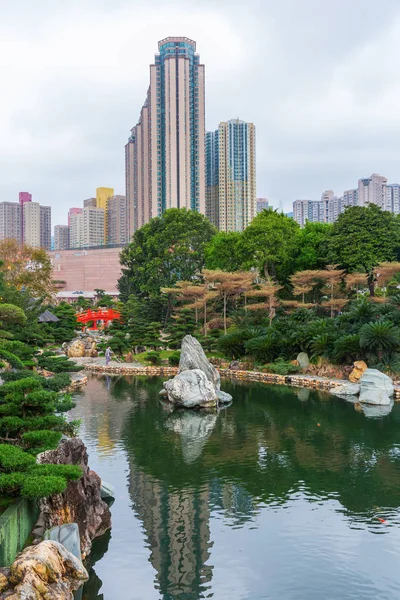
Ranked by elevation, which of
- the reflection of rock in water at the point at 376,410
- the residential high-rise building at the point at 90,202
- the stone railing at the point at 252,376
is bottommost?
the reflection of rock in water at the point at 376,410

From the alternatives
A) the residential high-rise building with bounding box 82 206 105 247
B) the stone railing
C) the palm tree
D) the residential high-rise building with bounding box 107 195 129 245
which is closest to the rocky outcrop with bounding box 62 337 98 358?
the stone railing

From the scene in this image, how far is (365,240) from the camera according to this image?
30312 mm

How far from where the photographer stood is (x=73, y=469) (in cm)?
799

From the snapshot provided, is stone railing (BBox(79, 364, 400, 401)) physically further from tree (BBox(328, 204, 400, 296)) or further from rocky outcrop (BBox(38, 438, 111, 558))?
rocky outcrop (BBox(38, 438, 111, 558))

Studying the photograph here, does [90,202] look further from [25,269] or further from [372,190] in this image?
[25,269]

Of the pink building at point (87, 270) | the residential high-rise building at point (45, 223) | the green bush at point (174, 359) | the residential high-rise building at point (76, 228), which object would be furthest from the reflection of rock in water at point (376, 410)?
the residential high-rise building at point (76, 228)

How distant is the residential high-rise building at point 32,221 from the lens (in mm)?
113000

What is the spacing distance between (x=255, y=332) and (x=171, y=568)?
20.2 meters

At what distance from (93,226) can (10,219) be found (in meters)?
17.0

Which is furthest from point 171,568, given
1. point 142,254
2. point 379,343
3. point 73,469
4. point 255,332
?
→ point 142,254

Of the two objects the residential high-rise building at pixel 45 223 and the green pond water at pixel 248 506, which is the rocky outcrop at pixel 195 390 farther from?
the residential high-rise building at pixel 45 223

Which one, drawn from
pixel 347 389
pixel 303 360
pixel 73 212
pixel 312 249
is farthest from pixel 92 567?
pixel 73 212

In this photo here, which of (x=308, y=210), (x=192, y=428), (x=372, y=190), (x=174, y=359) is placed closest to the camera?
(x=192, y=428)

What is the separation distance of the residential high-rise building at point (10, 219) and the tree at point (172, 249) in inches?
3152
